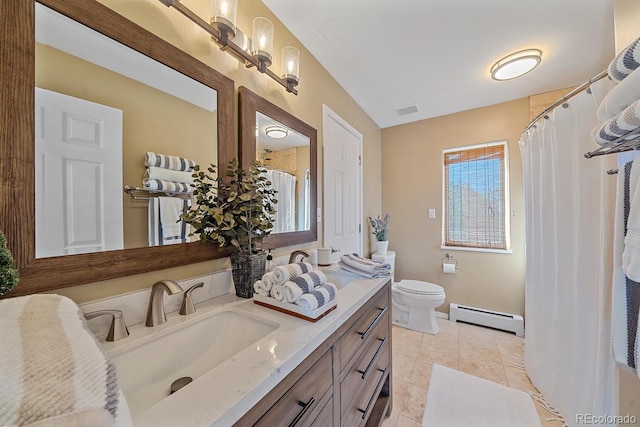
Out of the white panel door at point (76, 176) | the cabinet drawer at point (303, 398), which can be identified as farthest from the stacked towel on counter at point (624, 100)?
the white panel door at point (76, 176)

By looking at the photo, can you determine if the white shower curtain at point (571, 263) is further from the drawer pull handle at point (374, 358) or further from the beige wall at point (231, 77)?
the beige wall at point (231, 77)

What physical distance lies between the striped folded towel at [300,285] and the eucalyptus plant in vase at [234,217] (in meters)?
0.23

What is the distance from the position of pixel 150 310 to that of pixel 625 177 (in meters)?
1.86

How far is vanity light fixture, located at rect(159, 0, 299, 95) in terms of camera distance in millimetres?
933

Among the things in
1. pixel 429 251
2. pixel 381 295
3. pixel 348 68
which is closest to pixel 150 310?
pixel 381 295

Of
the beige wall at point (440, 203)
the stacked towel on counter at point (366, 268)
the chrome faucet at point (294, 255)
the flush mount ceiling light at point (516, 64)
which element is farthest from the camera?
the beige wall at point (440, 203)

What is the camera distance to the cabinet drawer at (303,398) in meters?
0.57

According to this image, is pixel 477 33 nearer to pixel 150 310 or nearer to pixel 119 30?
pixel 119 30

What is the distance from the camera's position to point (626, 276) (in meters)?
0.94

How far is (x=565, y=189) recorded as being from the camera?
139cm

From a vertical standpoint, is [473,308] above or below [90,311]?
below

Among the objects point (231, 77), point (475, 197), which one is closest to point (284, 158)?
point (231, 77)

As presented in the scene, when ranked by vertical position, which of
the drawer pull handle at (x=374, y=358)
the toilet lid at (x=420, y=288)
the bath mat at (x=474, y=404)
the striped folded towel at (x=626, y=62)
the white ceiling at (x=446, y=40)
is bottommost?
the bath mat at (x=474, y=404)

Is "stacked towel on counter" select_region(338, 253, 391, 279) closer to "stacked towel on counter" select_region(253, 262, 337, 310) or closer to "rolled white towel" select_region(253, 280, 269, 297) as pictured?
"stacked towel on counter" select_region(253, 262, 337, 310)
